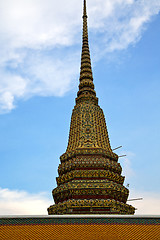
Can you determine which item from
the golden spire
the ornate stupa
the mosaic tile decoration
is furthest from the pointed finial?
the mosaic tile decoration

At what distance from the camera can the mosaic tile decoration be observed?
10.1m

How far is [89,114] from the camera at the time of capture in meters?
22.0

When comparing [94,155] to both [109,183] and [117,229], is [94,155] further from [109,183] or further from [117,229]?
[117,229]

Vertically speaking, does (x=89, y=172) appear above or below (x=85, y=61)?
below

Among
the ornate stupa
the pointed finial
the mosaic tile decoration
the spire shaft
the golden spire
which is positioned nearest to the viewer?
the mosaic tile decoration

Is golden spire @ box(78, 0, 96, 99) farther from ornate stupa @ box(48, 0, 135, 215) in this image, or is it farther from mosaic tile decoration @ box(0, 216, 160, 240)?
mosaic tile decoration @ box(0, 216, 160, 240)

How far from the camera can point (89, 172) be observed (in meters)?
18.1

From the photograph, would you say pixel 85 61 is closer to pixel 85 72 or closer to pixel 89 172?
pixel 85 72

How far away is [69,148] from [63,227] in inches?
399

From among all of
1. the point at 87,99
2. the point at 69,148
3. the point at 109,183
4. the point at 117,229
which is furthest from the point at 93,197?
the point at 87,99

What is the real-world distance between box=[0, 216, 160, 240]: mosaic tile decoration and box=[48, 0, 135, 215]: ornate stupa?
475cm

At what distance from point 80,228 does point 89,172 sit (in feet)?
24.4

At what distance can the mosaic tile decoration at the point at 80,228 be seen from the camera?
10094 millimetres

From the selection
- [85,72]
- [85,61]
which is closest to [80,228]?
[85,72]
